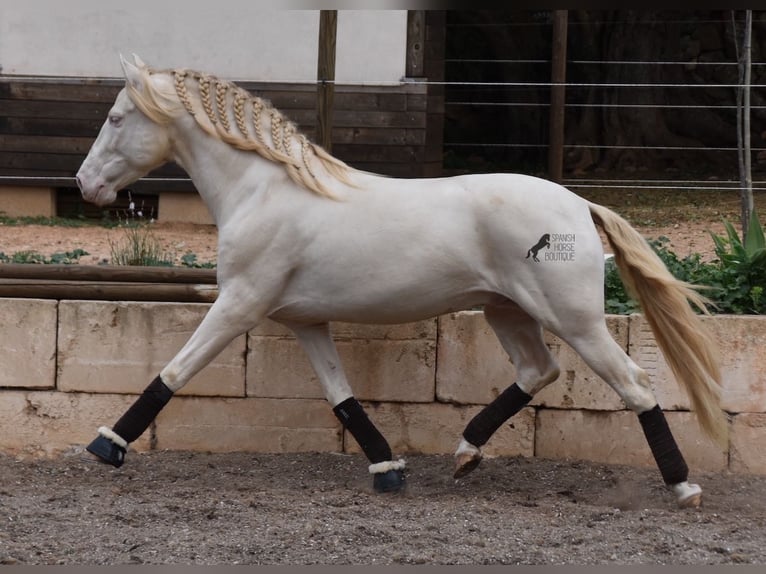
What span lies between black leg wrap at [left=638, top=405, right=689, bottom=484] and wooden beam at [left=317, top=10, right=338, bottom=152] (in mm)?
2749

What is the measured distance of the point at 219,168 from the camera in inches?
200

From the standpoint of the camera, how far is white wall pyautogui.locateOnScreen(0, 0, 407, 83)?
38.0 feet

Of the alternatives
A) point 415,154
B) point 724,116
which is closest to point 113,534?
point 415,154

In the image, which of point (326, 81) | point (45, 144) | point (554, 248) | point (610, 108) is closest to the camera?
point (554, 248)

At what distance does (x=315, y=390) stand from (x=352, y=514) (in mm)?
1141

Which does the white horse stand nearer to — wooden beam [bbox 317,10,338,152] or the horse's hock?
the horse's hock

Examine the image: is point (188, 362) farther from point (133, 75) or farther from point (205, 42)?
point (205, 42)

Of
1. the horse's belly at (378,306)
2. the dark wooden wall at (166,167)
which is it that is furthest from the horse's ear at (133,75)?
the dark wooden wall at (166,167)

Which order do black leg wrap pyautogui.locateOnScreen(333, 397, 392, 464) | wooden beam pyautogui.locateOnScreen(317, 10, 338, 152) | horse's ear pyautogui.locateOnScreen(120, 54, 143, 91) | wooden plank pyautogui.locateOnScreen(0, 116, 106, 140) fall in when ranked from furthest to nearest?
1. wooden plank pyautogui.locateOnScreen(0, 116, 106, 140)
2. wooden beam pyautogui.locateOnScreen(317, 10, 338, 152)
3. black leg wrap pyautogui.locateOnScreen(333, 397, 392, 464)
4. horse's ear pyautogui.locateOnScreen(120, 54, 143, 91)

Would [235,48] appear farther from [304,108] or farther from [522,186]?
[522,186]

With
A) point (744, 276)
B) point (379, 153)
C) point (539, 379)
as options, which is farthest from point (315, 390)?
point (379, 153)

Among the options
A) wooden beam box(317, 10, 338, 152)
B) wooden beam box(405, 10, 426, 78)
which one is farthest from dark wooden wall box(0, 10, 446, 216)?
wooden beam box(317, 10, 338, 152)

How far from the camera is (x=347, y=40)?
1157 centimetres

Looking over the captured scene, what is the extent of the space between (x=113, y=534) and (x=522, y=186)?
2.13m
